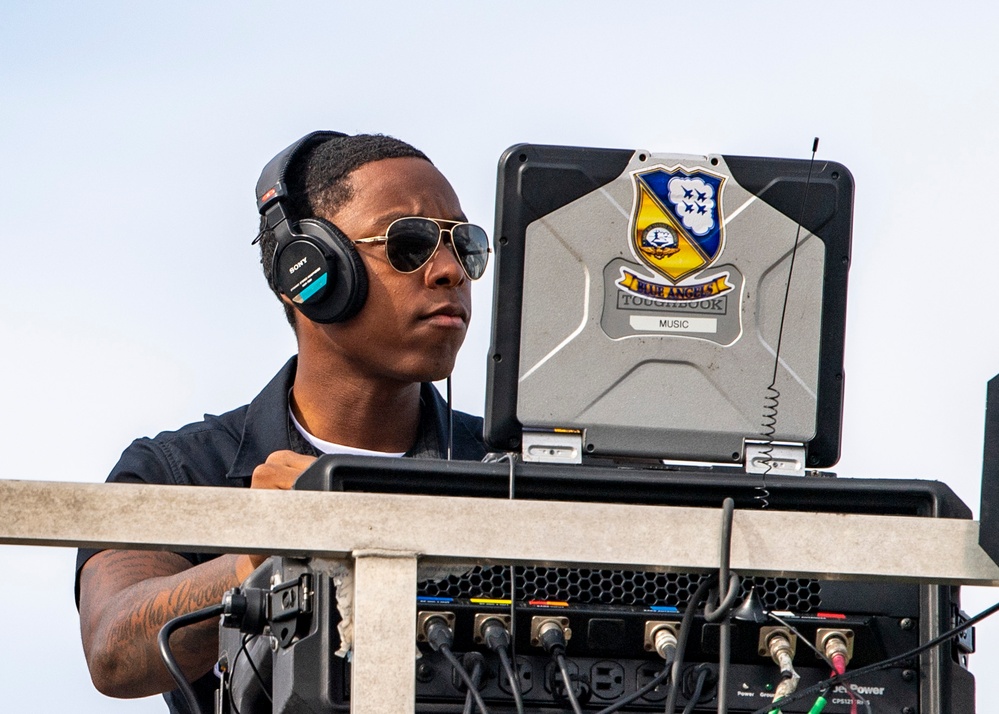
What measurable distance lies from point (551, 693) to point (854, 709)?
0.31 metres

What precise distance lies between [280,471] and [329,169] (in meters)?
1.26

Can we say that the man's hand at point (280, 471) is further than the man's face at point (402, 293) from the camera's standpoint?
No

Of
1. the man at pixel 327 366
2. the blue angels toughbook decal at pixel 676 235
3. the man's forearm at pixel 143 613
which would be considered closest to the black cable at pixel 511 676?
the blue angels toughbook decal at pixel 676 235

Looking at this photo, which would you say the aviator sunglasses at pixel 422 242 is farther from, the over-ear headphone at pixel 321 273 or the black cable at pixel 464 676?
the black cable at pixel 464 676

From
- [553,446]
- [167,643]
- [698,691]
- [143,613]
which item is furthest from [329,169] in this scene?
[698,691]

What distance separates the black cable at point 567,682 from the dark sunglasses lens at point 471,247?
123cm

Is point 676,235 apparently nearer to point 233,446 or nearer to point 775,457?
point 775,457

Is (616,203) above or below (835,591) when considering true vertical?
above

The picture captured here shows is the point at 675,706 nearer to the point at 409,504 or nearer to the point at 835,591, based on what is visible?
the point at 835,591

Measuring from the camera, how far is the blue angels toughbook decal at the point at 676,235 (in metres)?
1.70

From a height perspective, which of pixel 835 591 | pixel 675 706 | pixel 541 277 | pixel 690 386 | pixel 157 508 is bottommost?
pixel 675 706

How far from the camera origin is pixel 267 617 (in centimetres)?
159

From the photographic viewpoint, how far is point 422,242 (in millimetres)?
2670

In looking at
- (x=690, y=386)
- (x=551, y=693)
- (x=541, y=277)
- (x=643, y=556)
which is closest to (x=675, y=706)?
(x=551, y=693)
